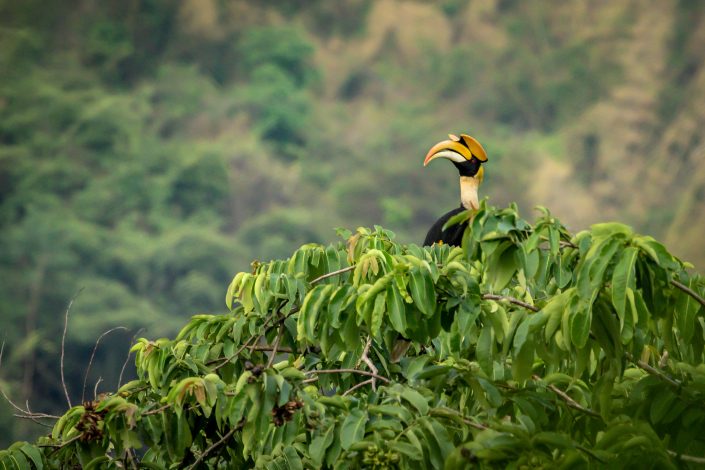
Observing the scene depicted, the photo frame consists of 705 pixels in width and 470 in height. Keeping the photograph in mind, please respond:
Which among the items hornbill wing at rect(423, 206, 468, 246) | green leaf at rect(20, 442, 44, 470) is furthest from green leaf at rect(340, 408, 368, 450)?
hornbill wing at rect(423, 206, 468, 246)

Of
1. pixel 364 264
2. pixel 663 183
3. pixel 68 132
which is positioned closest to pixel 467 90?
pixel 663 183

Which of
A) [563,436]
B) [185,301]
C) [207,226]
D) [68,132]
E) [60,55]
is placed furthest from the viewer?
[60,55]

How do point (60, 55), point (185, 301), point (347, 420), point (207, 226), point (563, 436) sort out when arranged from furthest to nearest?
point (60, 55) < point (207, 226) < point (185, 301) < point (347, 420) < point (563, 436)

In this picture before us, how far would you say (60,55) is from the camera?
39.7 meters

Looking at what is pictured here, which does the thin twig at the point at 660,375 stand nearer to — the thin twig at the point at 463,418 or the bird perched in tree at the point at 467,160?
the thin twig at the point at 463,418

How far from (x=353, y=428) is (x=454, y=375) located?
1.16 ft

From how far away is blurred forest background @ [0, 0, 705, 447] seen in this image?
30500 millimetres

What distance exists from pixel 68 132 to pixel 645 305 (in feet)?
113

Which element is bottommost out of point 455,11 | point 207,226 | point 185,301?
point 185,301

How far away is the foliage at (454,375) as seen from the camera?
2580mm

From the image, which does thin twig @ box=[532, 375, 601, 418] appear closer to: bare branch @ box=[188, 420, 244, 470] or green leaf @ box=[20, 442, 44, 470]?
bare branch @ box=[188, 420, 244, 470]

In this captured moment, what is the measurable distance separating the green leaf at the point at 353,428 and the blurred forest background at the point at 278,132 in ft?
77.8

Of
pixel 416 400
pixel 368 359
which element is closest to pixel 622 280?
pixel 416 400

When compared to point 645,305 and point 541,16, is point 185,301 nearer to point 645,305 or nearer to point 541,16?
point 541,16
